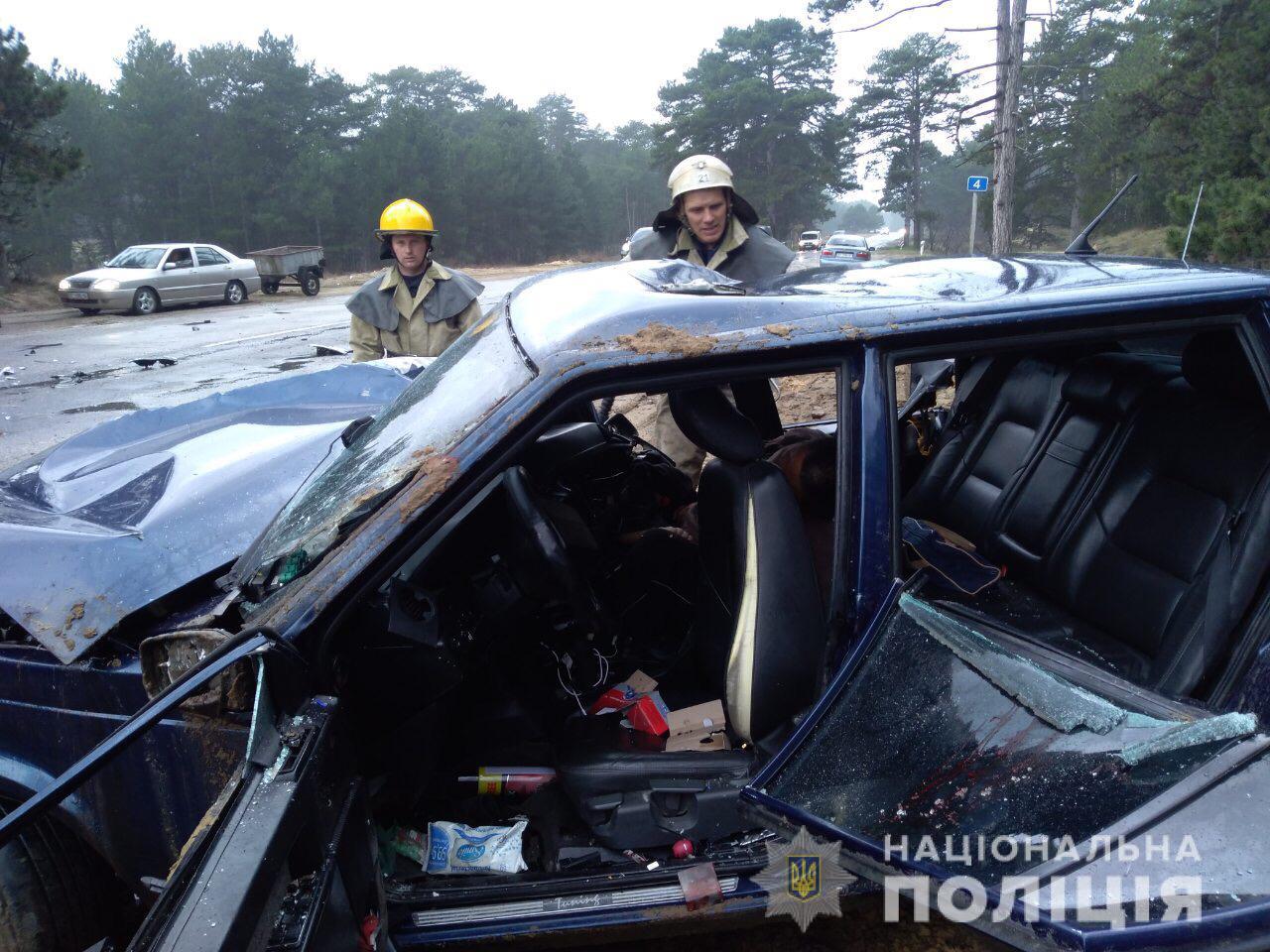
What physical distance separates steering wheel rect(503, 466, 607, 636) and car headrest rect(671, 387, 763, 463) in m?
0.42

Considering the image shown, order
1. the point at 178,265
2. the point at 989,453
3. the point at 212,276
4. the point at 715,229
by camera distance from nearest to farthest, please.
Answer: the point at 989,453
the point at 715,229
the point at 178,265
the point at 212,276

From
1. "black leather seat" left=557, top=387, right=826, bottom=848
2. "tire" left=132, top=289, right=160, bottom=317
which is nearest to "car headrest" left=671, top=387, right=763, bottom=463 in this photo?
"black leather seat" left=557, top=387, right=826, bottom=848

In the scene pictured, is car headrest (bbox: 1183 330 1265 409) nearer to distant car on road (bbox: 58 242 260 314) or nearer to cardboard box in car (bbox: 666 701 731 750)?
cardboard box in car (bbox: 666 701 731 750)

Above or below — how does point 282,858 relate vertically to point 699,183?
below

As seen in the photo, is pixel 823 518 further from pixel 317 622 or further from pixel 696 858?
pixel 317 622

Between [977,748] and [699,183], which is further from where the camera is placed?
[699,183]

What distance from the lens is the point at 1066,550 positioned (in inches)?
97.1

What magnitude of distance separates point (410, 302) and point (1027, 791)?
416 cm

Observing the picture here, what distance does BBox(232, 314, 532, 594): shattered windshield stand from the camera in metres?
1.75

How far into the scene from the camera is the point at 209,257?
20.2m

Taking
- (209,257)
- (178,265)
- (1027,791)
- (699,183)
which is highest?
(209,257)

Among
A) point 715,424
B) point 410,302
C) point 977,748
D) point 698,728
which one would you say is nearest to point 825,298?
point 715,424

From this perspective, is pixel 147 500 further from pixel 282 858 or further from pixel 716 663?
pixel 716 663

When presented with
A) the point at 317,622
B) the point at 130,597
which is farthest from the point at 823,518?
the point at 130,597
